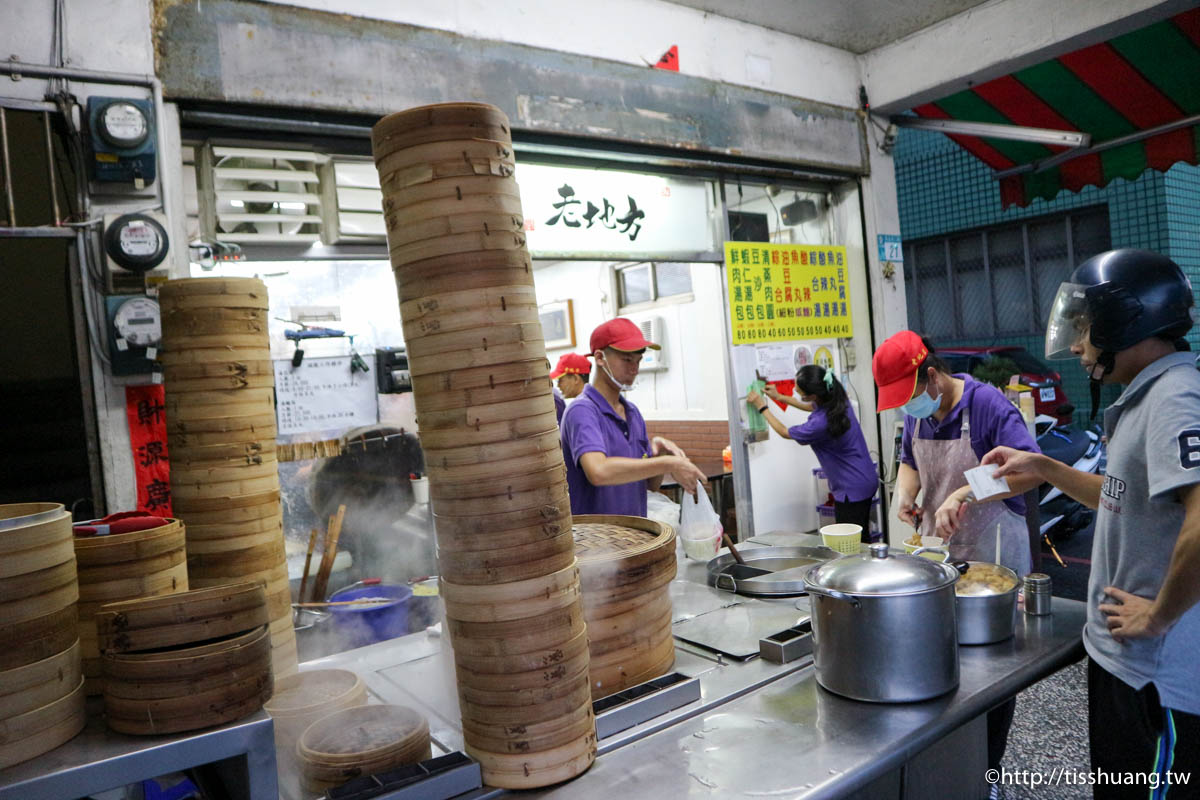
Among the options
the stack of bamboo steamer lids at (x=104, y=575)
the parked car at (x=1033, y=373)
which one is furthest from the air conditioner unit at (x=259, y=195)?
the parked car at (x=1033, y=373)

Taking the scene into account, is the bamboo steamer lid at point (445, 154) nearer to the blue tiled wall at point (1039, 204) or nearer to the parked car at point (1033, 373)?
the parked car at point (1033, 373)

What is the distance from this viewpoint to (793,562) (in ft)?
9.35

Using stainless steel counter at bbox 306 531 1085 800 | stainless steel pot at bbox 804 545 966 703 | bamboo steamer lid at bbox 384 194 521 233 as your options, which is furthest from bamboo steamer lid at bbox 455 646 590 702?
bamboo steamer lid at bbox 384 194 521 233

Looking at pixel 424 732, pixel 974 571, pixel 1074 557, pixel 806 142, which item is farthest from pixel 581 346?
pixel 424 732

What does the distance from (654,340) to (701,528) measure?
4.73m

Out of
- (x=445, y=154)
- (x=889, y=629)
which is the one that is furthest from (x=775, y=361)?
(x=445, y=154)

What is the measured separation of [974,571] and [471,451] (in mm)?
1699

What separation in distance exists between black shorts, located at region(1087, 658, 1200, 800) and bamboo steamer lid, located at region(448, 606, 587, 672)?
1534 mm

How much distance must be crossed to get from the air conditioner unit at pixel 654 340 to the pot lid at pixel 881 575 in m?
5.70

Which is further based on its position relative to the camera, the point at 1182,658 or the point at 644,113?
the point at 644,113

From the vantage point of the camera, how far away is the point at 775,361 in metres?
5.35

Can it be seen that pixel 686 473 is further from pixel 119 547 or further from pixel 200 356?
pixel 119 547

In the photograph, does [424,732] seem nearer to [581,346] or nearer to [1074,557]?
[1074,557]

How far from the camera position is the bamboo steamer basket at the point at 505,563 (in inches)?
56.4
